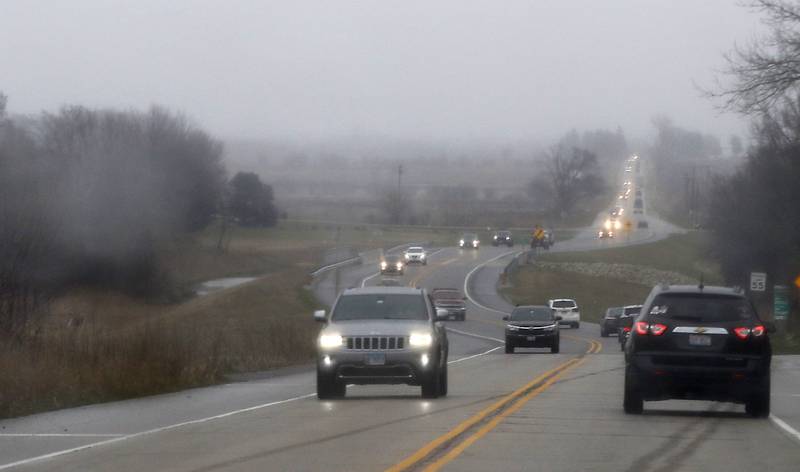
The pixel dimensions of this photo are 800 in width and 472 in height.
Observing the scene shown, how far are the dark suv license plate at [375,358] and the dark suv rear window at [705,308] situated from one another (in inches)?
178

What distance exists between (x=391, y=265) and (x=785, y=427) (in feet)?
199

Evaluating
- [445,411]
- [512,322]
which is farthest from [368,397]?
[512,322]

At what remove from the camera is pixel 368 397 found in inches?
797

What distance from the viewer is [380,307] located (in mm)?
20469

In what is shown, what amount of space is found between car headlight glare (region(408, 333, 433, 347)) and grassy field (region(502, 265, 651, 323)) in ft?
173

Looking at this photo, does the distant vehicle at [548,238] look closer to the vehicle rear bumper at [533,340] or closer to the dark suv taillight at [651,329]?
the vehicle rear bumper at [533,340]

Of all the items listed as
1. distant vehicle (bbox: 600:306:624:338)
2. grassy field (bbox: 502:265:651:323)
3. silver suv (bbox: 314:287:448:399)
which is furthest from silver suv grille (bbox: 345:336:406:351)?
grassy field (bbox: 502:265:651:323)

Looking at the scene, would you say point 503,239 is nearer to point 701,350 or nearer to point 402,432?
point 701,350

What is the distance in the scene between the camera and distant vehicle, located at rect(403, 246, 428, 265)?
8512cm

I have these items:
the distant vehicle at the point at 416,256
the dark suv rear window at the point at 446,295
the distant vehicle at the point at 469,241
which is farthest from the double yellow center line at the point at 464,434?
the distant vehicle at the point at 469,241

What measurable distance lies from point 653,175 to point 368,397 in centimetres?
10328

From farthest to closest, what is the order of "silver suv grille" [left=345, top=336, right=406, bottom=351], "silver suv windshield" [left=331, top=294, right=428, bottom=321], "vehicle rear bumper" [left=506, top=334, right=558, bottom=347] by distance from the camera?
"vehicle rear bumper" [left=506, top=334, right=558, bottom=347] < "silver suv windshield" [left=331, top=294, right=428, bottom=321] < "silver suv grille" [left=345, top=336, right=406, bottom=351]

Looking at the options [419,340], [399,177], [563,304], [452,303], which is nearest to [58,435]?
[419,340]

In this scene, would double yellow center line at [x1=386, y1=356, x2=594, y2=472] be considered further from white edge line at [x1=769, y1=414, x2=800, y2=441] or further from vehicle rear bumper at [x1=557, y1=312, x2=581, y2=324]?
vehicle rear bumper at [x1=557, y1=312, x2=581, y2=324]
